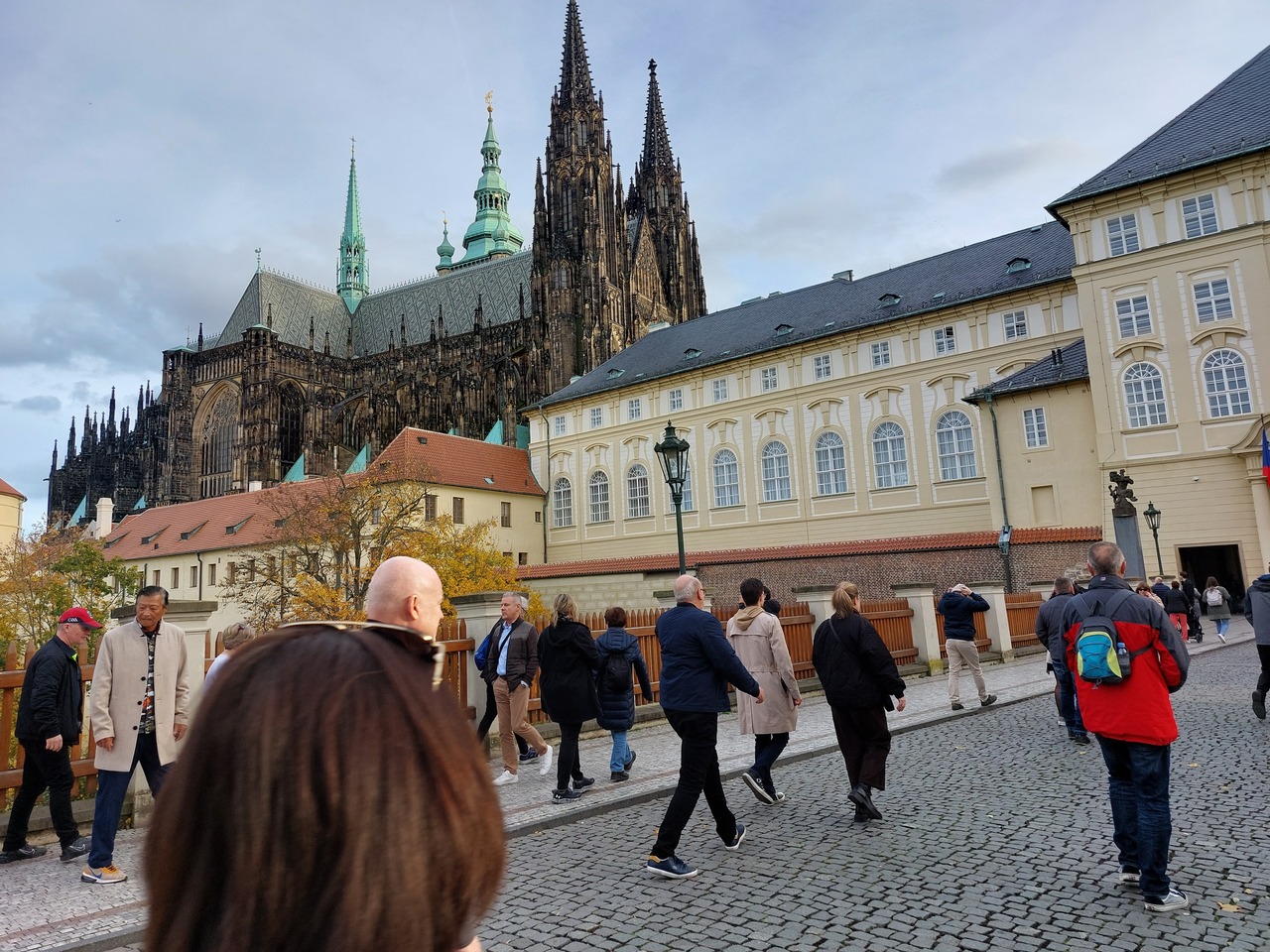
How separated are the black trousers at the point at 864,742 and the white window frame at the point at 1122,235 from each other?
27543 millimetres

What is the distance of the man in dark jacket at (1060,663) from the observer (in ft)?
27.8

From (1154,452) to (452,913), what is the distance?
3096 centimetres

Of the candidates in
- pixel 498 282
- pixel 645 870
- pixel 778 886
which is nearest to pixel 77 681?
pixel 645 870

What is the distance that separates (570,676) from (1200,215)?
93.4ft

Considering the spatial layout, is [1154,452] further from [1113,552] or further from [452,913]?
[452,913]

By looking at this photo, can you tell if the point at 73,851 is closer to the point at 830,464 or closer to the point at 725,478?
the point at 830,464

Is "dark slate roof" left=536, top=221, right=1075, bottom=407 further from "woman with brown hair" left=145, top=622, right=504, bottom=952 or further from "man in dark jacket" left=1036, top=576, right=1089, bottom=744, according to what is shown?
"woman with brown hair" left=145, top=622, right=504, bottom=952

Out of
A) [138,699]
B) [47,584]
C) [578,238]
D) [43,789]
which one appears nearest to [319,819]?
[138,699]

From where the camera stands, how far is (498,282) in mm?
71312

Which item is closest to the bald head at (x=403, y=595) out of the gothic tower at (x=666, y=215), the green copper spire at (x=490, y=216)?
the gothic tower at (x=666, y=215)

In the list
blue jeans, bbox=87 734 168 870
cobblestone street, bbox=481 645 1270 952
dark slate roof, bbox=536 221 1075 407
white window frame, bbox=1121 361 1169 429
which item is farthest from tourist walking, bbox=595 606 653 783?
dark slate roof, bbox=536 221 1075 407

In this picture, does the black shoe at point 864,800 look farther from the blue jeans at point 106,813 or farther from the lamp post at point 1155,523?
the lamp post at point 1155,523

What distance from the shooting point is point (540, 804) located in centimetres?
750

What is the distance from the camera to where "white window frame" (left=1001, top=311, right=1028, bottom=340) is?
109 feet
